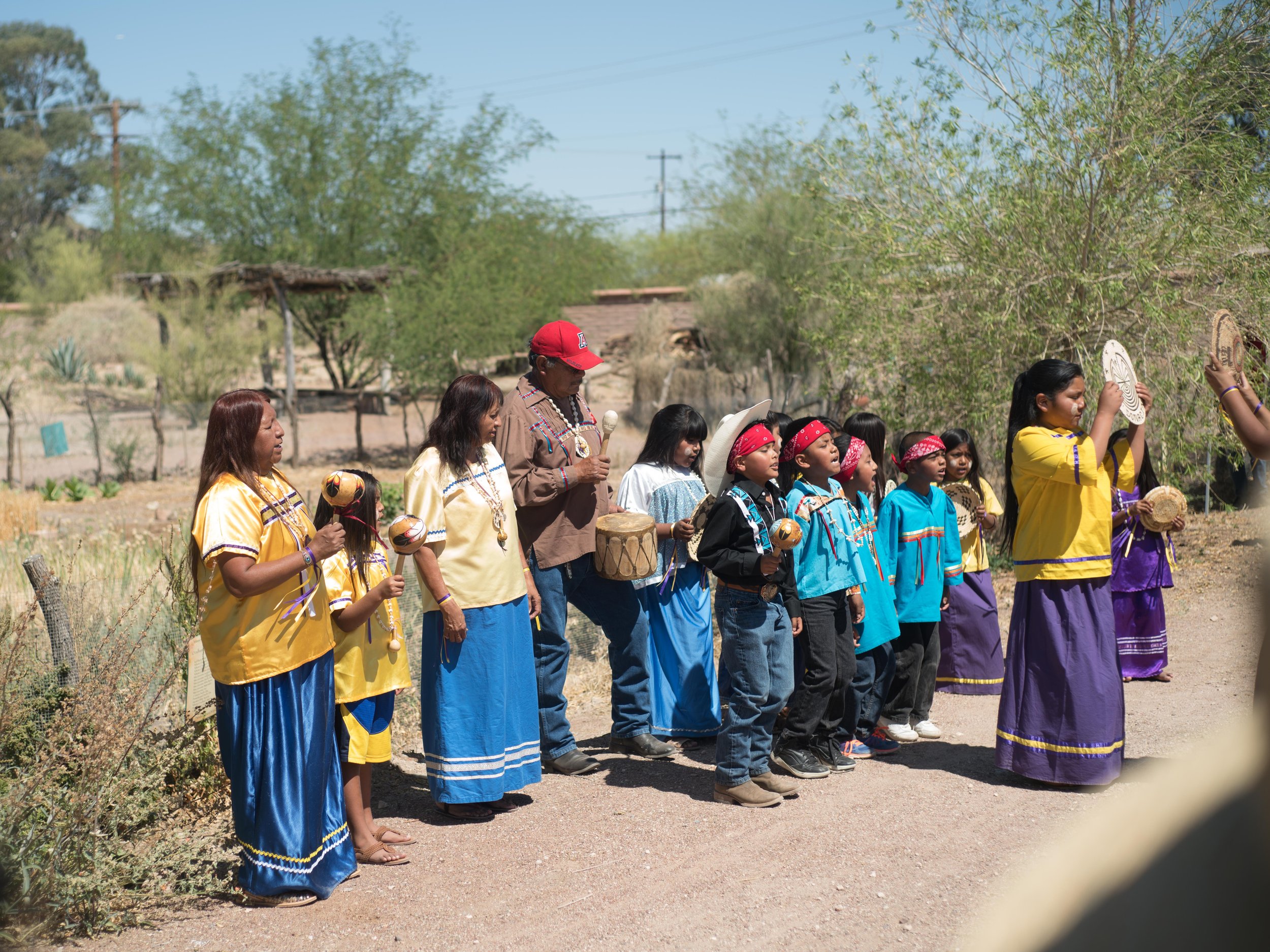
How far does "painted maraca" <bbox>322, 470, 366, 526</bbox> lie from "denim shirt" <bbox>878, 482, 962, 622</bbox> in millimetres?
2972

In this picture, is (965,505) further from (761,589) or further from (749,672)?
(749,672)

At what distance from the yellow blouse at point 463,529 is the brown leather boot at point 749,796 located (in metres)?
1.35

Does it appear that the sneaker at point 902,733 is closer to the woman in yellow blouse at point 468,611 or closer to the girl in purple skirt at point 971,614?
the girl in purple skirt at point 971,614

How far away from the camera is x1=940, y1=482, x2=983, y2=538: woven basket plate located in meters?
6.88

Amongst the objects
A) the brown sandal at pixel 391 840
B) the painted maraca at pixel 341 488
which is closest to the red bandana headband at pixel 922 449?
the painted maraca at pixel 341 488

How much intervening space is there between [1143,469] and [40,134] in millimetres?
68245

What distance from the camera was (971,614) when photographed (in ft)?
23.0

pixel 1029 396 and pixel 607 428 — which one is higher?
pixel 1029 396

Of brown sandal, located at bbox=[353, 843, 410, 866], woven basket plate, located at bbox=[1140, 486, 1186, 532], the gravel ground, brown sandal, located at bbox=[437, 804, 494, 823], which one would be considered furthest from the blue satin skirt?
woven basket plate, located at bbox=[1140, 486, 1186, 532]

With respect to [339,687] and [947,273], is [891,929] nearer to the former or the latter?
[339,687]

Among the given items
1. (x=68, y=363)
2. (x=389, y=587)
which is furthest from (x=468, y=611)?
(x=68, y=363)

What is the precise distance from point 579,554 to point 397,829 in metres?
1.57

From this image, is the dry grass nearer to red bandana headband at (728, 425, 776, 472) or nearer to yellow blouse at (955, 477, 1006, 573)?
red bandana headband at (728, 425, 776, 472)

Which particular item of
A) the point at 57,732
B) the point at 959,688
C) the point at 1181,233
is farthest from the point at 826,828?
the point at 1181,233
